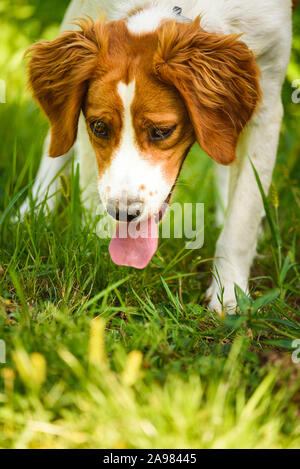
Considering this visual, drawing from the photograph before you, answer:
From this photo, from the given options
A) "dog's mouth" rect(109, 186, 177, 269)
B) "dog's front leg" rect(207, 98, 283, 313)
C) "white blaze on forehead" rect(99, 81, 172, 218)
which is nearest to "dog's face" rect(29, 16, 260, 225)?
"white blaze on forehead" rect(99, 81, 172, 218)

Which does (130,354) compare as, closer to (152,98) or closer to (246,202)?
(152,98)

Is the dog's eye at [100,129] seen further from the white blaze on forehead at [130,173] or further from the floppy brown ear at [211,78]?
→ the floppy brown ear at [211,78]

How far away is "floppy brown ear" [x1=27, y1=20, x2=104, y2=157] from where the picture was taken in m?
2.69

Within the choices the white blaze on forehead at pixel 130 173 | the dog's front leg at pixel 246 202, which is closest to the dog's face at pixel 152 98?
the white blaze on forehead at pixel 130 173

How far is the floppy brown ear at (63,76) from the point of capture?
106 inches

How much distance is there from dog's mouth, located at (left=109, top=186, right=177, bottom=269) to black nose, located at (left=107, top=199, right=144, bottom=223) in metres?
0.15

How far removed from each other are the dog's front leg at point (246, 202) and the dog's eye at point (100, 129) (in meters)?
0.75

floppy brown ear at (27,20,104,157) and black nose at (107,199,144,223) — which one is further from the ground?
floppy brown ear at (27,20,104,157)

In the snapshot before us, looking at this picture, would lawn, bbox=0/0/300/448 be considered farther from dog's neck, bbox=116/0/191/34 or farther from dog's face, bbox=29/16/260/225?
dog's neck, bbox=116/0/191/34

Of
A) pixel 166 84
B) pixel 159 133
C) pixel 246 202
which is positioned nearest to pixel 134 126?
pixel 159 133

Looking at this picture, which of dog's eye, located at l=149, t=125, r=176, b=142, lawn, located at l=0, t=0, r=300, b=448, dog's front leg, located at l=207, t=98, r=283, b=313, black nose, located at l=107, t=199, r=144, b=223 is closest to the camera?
lawn, located at l=0, t=0, r=300, b=448

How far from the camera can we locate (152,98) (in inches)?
100

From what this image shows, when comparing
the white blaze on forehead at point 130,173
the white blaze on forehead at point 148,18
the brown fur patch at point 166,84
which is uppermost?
the white blaze on forehead at point 148,18
